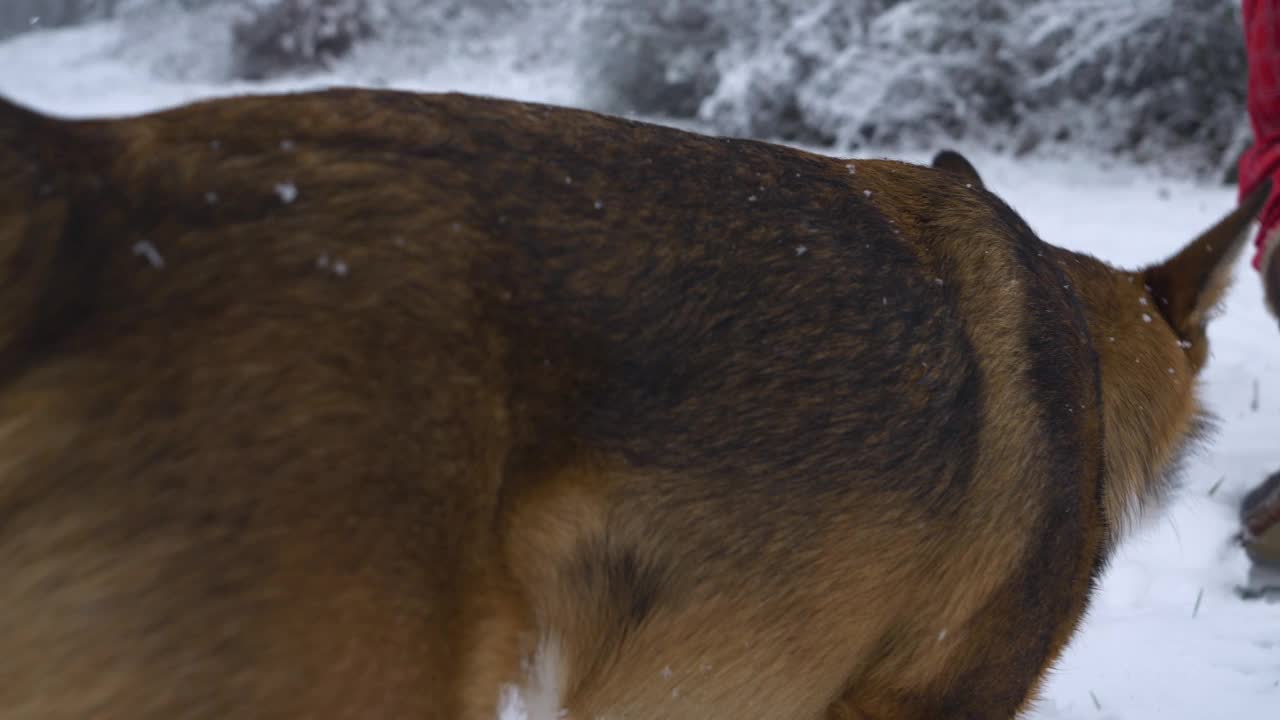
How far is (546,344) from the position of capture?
1481mm

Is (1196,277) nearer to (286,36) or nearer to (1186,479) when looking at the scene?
(1186,479)

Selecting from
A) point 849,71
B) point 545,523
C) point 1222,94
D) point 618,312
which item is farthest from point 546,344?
point 1222,94

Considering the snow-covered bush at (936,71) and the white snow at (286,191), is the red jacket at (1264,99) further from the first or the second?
the snow-covered bush at (936,71)

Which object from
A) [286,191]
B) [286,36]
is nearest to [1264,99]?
[286,191]

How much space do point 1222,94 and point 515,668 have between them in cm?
832

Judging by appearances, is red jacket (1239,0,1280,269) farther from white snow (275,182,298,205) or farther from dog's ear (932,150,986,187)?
white snow (275,182,298,205)

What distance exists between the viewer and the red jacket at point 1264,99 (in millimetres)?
3494

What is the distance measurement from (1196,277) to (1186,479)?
2.18 ft

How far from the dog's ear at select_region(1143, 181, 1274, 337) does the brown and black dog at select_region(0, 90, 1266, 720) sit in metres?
0.70

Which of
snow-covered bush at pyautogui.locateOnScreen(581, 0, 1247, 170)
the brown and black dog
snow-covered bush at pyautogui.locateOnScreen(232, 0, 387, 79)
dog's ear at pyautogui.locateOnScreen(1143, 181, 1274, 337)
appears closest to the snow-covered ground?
dog's ear at pyautogui.locateOnScreen(1143, 181, 1274, 337)

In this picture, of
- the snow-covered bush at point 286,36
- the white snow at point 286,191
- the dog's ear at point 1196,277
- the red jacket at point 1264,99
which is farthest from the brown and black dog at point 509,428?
the snow-covered bush at point 286,36

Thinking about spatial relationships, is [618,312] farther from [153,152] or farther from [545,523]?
[153,152]

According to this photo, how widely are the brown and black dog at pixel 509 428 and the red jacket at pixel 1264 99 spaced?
178cm

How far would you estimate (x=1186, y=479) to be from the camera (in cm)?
305
